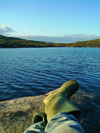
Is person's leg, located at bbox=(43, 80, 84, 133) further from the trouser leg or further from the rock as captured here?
the rock

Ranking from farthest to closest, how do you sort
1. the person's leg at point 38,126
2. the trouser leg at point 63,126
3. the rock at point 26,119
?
the rock at point 26,119
the person's leg at point 38,126
the trouser leg at point 63,126

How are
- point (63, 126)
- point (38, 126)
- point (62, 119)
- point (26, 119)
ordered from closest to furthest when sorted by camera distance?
point (63, 126) < point (62, 119) < point (38, 126) < point (26, 119)

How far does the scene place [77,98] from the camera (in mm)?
6512

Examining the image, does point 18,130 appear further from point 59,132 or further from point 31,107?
point 59,132

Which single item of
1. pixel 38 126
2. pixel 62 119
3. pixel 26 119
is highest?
pixel 62 119

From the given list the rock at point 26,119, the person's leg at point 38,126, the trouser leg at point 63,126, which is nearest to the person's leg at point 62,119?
the trouser leg at point 63,126

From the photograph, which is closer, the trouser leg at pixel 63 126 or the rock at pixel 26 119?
the trouser leg at pixel 63 126

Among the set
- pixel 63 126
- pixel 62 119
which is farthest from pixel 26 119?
pixel 63 126

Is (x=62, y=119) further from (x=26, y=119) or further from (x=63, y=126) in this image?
(x=26, y=119)

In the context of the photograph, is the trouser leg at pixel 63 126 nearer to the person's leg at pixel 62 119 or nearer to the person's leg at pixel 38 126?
the person's leg at pixel 62 119

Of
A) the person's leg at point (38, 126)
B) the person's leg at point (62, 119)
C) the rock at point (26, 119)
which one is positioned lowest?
the rock at point (26, 119)

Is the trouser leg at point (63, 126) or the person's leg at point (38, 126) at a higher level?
the trouser leg at point (63, 126)

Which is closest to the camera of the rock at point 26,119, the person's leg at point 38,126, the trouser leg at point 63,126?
the trouser leg at point 63,126

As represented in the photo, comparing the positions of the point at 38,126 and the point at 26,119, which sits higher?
the point at 38,126
